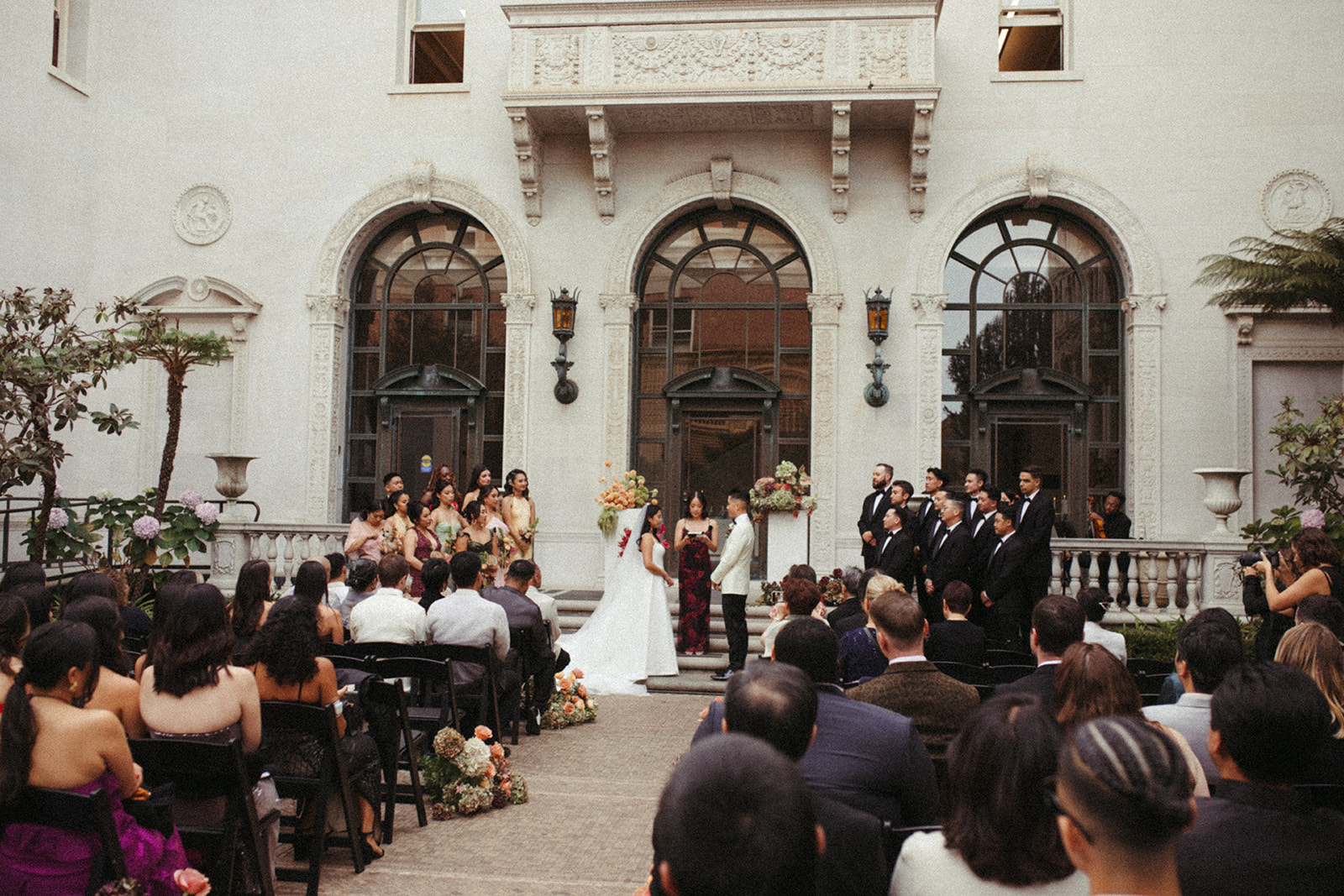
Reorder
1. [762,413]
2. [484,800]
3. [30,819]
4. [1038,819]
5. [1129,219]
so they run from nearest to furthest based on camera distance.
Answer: [1038,819], [30,819], [484,800], [1129,219], [762,413]

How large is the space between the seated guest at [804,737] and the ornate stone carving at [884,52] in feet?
42.1

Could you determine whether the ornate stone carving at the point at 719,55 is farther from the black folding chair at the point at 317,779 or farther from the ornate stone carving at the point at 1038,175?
the black folding chair at the point at 317,779

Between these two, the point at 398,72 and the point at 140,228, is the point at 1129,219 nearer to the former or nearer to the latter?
the point at 398,72

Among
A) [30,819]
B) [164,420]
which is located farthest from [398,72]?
[30,819]

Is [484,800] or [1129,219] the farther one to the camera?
[1129,219]

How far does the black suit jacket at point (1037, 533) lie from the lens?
368 inches

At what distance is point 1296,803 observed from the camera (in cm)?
259

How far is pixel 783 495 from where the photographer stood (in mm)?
11820

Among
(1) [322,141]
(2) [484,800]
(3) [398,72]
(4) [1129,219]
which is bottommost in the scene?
(2) [484,800]

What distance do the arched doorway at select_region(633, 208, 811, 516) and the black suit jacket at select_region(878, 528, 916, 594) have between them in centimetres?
503

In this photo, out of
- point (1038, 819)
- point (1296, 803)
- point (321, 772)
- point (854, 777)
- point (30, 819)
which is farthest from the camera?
point (321, 772)

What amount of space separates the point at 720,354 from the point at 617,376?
1.67 m

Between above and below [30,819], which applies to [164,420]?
above

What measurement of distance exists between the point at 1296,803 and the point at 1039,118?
13.8 metres
